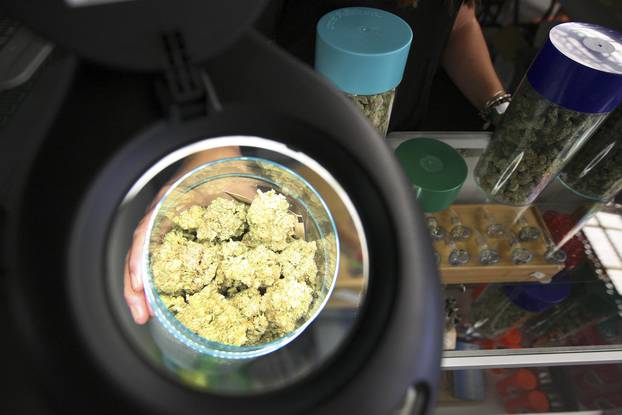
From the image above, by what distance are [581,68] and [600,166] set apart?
369mm

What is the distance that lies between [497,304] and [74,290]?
851 millimetres

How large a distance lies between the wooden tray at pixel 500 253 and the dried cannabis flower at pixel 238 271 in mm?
357

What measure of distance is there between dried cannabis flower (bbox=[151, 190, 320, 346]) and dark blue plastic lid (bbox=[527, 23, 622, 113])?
1.40ft

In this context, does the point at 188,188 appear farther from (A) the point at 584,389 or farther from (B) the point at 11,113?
(A) the point at 584,389

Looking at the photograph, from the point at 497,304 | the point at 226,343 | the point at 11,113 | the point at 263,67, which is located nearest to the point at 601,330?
the point at 497,304

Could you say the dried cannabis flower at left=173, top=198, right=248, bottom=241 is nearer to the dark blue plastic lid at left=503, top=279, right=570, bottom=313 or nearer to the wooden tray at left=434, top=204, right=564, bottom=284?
the wooden tray at left=434, top=204, right=564, bottom=284

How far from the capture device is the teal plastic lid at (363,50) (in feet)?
1.73

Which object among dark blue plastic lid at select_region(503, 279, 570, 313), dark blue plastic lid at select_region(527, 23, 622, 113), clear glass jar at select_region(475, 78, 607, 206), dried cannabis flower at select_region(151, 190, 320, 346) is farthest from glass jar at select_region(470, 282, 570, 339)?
dried cannabis flower at select_region(151, 190, 320, 346)

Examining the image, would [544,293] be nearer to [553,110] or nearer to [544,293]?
[544,293]

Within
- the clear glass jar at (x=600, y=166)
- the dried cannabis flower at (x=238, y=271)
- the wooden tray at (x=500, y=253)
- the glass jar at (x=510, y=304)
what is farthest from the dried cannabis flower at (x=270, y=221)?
the clear glass jar at (x=600, y=166)

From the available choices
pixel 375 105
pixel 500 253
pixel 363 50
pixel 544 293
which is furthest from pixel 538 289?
pixel 363 50

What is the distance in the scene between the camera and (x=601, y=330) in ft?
2.92

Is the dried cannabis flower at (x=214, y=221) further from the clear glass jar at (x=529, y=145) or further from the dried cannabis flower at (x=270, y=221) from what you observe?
the clear glass jar at (x=529, y=145)

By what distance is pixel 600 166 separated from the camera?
85cm
